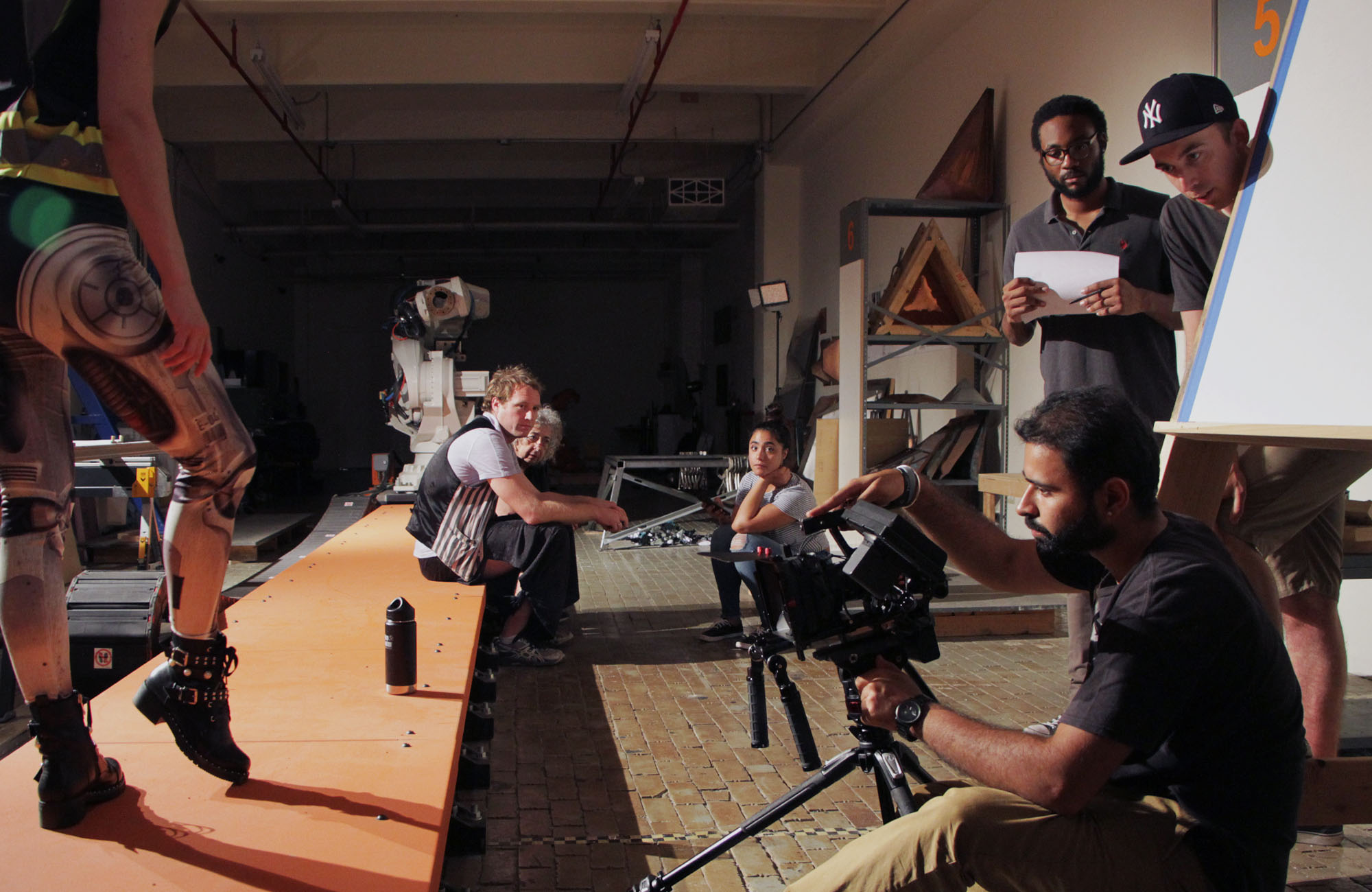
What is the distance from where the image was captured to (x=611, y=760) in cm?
291

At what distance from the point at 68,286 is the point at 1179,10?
4.73m

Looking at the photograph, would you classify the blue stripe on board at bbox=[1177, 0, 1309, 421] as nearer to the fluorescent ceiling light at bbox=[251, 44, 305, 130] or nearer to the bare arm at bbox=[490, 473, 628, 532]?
the bare arm at bbox=[490, 473, 628, 532]

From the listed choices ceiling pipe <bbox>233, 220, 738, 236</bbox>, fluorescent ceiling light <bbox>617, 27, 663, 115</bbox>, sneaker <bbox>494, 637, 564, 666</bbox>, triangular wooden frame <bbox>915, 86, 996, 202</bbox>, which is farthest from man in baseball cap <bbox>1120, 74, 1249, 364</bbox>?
ceiling pipe <bbox>233, 220, 738, 236</bbox>

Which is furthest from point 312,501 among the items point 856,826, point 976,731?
point 976,731

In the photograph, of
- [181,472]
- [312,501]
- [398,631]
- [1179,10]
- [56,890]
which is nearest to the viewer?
[56,890]

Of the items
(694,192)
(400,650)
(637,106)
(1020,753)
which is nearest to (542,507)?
(400,650)

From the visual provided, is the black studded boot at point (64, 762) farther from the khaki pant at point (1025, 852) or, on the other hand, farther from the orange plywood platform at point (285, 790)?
the khaki pant at point (1025, 852)

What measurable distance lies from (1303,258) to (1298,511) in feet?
2.85

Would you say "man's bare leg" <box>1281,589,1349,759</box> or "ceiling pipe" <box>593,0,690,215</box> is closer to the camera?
"man's bare leg" <box>1281,589,1349,759</box>

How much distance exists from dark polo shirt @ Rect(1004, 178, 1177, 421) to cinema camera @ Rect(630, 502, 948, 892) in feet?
4.54

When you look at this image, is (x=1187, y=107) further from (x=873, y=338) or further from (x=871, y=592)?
(x=873, y=338)

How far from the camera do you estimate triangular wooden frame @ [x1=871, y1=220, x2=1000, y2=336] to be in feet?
18.9

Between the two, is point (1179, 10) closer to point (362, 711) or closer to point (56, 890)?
point (362, 711)

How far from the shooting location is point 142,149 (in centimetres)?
140
